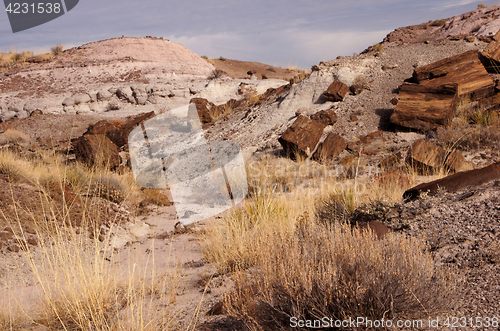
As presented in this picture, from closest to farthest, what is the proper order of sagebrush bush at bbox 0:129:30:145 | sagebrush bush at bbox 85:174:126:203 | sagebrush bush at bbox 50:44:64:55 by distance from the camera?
sagebrush bush at bbox 85:174:126:203 → sagebrush bush at bbox 0:129:30:145 → sagebrush bush at bbox 50:44:64:55

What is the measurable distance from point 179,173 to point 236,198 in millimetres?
3585

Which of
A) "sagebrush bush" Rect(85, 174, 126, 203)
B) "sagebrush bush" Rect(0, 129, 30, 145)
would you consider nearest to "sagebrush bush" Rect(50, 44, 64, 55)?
"sagebrush bush" Rect(0, 129, 30, 145)

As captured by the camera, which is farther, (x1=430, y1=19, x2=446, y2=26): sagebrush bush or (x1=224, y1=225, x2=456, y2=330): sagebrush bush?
(x1=430, y1=19, x2=446, y2=26): sagebrush bush

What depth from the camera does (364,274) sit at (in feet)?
7.05

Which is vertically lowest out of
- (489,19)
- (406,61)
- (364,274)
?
(364,274)

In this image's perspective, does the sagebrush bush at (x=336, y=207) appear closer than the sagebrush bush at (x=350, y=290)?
No

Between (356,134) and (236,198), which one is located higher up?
(356,134)

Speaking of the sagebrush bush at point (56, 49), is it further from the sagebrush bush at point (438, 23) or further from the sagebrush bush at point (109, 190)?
the sagebrush bush at point (438, 23)

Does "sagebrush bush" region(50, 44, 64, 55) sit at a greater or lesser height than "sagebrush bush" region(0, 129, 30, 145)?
greater

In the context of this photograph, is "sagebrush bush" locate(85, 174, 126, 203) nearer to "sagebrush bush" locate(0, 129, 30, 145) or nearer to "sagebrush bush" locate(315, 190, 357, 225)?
"sagebrush bush" locate(315, 190, 357, 225)

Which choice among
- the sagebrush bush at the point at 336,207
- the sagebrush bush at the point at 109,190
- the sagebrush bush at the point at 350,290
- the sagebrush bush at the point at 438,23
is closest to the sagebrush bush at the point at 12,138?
the sagebrush bush at the point at 109,190

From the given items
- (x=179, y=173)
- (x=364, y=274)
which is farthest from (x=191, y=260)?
(x=179, y=173)

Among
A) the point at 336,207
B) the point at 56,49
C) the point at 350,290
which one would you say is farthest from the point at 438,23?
the point at 56,49

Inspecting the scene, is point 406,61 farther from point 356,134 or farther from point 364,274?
point 364,274
